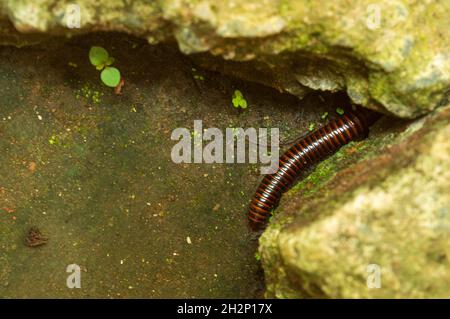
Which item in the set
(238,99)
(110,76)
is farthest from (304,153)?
(110,76)

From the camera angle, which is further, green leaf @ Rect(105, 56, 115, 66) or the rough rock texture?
green leaf @ Rect(105, 56, 115, 66)

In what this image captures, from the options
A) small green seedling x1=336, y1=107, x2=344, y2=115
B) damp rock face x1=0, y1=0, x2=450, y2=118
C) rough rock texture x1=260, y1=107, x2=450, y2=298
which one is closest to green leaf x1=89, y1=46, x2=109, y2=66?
damp rock face x1=0, y1=0, x2=450, y2=118

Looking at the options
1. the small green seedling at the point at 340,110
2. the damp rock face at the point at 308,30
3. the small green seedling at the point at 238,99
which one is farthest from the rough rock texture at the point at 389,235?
the small green seedling at the point at 238,99

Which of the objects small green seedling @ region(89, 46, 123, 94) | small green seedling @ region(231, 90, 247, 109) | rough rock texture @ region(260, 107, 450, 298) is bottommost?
rough rock texture @ region(260, 107, 450, 298)

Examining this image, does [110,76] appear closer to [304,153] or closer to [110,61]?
[110,61]

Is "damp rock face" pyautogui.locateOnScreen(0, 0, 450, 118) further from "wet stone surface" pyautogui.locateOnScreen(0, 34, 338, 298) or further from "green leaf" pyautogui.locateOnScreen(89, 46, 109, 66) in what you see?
"wet stone surface" pyautogui.locateOnScreen(0, 34, 338, 298)

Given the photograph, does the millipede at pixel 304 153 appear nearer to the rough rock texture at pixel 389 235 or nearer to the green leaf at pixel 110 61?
the rough rock texture at pixel 389 235

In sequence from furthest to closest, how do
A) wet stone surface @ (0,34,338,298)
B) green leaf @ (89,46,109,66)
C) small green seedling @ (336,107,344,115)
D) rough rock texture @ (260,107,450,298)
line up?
1. small green seedling @ (336,107,344,115)
2. wet stone surface @ (0,34,338,298)
3. green leaf @ (89,46,109,66)
4. rough rock texture @ (260,107,450,298)
